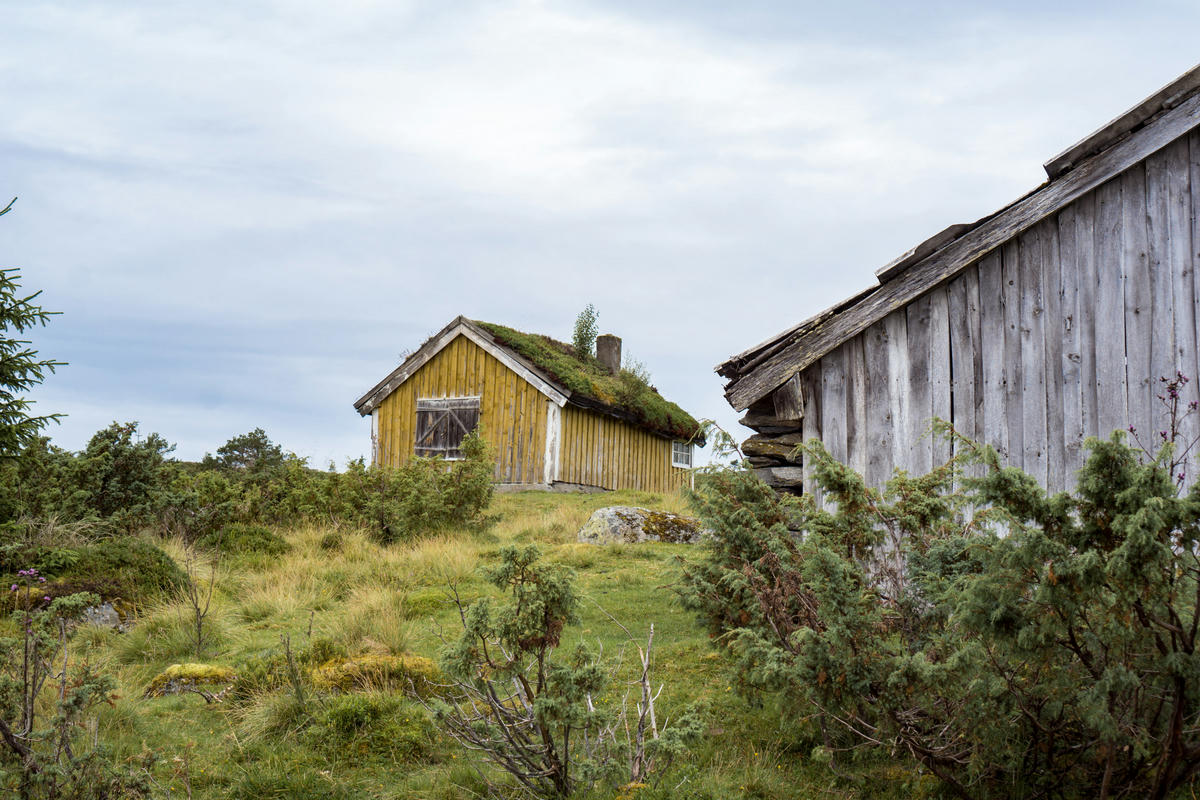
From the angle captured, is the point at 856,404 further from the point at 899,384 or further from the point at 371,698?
the point at 371,698

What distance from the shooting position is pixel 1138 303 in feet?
23.4

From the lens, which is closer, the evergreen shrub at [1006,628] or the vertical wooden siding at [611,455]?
the evergreen shrub at [1006,628]

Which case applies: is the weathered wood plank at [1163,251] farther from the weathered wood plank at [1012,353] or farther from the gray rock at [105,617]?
the gray rock at [105,617]

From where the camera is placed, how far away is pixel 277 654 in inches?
291

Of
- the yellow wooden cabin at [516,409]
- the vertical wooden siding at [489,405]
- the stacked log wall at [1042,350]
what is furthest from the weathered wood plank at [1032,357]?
the vertical wooden siding at [489,405]

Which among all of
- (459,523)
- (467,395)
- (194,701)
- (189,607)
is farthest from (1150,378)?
(467,395)

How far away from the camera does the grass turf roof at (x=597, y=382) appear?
73.5ft

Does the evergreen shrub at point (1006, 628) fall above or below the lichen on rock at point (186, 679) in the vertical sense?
above

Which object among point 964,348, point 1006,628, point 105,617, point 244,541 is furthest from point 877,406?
point 244,541

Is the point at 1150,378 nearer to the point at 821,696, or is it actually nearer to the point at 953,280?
the point at 953,280

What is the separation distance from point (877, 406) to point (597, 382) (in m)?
16.5

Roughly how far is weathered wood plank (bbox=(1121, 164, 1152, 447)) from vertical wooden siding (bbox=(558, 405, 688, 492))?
1581 centimetres

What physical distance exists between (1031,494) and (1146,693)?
1.03 metres

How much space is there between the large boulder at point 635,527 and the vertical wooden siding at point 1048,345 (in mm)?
6268
